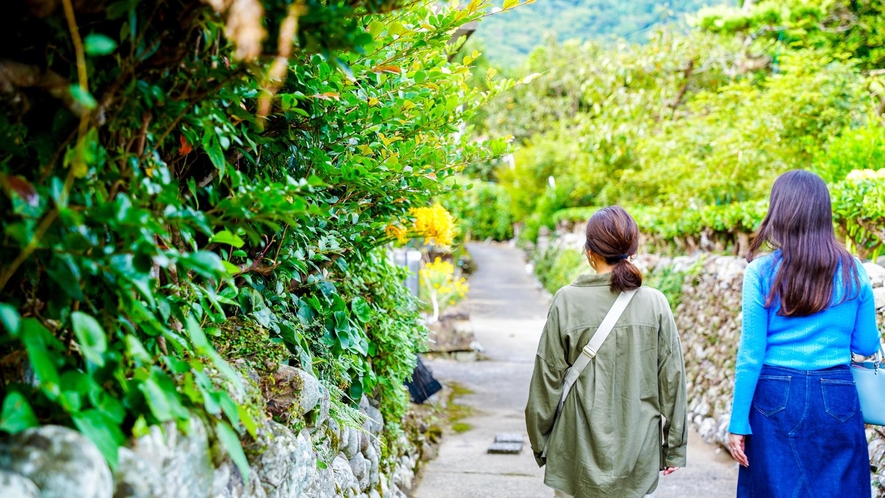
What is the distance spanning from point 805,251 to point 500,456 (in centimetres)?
330

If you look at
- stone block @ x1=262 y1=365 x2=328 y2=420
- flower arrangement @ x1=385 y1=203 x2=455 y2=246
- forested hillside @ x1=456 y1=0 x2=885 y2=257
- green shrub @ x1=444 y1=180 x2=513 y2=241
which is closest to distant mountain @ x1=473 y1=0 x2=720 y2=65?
green shrub @ x1=444 y1=180 x2=513 y2=241

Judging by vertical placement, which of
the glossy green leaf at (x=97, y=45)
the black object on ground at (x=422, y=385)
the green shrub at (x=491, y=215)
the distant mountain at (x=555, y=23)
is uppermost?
the distant mountain at (x=555, y=23)

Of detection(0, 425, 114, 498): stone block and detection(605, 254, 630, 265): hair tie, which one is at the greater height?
detection(0, 425, 114, 498): stone block

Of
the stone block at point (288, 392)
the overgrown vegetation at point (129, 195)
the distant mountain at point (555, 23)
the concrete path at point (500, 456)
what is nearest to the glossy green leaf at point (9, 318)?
the overgrown vegetation at point (129, 195)

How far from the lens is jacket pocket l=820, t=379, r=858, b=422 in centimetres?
255

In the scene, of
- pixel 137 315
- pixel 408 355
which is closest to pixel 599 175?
pixel 408 355

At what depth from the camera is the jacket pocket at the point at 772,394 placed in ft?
8.48

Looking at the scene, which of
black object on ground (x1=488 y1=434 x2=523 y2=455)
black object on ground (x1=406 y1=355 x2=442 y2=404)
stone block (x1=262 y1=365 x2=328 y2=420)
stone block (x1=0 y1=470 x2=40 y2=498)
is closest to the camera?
stone block (x1=0 y1=470 x2=40 y2=498)

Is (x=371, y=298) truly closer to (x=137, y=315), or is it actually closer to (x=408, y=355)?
(x=408, y=355)

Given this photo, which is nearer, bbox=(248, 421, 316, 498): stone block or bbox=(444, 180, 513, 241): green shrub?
bbox=(248, 421, 316, 498): stone block

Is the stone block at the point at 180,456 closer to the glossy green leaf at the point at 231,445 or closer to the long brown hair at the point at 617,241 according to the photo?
the glossy green leaf at the point at 231,445

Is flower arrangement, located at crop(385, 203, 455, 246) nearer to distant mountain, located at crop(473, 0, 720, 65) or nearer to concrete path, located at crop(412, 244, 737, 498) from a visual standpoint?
concrete path, located at crop(412, 244, 737, 498)

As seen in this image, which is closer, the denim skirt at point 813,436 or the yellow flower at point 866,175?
the denim skirt at point 813,436

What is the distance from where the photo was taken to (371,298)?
12.8 ft
